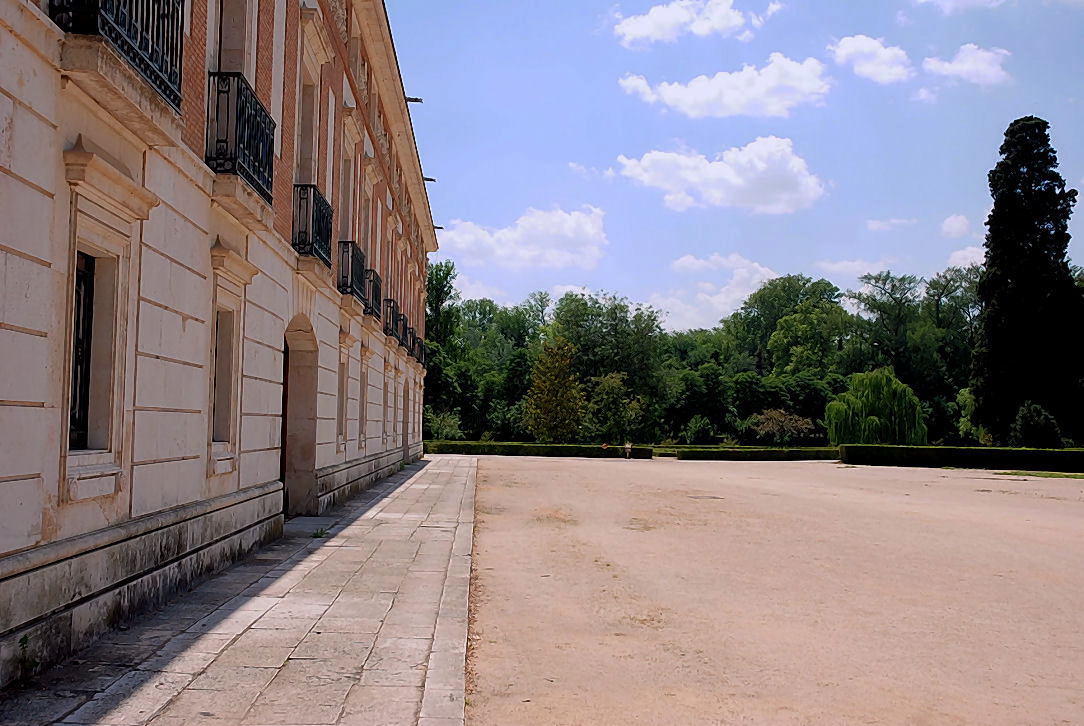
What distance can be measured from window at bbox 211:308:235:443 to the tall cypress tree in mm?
47860

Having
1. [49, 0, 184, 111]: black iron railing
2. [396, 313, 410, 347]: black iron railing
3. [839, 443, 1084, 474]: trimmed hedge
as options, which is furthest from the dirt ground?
[839, 443, 1084, 474]: trimmed hedge

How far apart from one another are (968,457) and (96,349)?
143 feet

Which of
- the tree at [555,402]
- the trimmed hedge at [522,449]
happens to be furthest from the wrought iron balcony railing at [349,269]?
the tree at [555,402]

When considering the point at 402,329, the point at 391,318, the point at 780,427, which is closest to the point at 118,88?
the point at 391,318

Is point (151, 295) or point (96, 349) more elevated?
point (151, 295)

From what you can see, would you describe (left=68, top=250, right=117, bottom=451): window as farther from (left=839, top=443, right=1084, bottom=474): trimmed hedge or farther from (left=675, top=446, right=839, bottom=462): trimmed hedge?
(left=675, top=446, right=839, bottom=462): trimmed hedge

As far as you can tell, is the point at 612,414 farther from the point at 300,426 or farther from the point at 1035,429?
the point at 300,426

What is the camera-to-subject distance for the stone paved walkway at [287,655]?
4.33 m

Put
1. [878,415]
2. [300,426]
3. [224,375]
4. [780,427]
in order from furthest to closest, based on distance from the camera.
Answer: [780,427], [878,415], [300,426], [224,375]

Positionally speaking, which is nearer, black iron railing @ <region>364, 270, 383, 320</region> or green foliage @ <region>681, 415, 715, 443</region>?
black iron railing @ <region>364, 270, 383, 320</region>

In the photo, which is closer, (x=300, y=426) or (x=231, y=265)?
(x=231, y=265)

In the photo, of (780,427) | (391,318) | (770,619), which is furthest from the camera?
(780,427)

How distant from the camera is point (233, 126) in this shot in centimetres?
834

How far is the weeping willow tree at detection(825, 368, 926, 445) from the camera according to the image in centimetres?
5022
